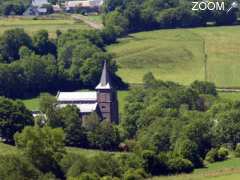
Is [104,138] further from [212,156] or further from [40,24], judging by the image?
[40,24]

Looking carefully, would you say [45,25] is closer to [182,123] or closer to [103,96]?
[103,96]

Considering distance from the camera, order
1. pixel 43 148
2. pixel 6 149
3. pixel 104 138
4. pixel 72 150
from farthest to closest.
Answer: pixel 104 138
pixel 72 150
pixel 6 149
pixel 43 148

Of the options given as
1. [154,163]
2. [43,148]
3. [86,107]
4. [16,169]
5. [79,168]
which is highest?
[16,169]

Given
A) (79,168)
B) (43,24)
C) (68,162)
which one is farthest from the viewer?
(43,24)

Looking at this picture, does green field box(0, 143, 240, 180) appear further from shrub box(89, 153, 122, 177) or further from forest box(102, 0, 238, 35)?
forest box(102, 0, 238, 35)

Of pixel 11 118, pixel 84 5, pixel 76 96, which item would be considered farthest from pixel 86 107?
pixel 84 5

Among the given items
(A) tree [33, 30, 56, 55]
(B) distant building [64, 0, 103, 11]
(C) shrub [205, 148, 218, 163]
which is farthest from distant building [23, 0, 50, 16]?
(C) shrub [205, 148, 218, 163]
